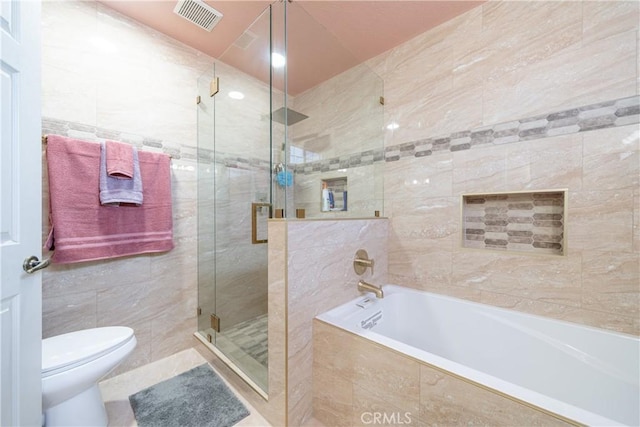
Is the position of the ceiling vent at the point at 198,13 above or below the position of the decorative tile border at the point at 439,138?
above

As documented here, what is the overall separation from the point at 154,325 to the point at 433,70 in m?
2.69

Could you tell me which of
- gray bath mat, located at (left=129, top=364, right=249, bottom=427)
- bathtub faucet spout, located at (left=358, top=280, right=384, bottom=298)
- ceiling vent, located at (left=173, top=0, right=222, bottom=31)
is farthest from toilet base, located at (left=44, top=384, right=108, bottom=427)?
ceiling vent, located at (left=173, top=0, right=222, bottom=31)

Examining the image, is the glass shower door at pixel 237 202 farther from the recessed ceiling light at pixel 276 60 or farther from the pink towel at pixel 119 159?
the pink towel at pixel 119 159

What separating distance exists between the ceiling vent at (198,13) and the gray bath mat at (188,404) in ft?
7.71

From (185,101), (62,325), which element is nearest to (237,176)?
→ (185,101)

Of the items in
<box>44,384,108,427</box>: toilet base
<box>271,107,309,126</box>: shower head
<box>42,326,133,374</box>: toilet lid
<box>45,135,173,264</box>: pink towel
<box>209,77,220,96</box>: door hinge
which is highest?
<box>209,77,220,96</box>: door hinge

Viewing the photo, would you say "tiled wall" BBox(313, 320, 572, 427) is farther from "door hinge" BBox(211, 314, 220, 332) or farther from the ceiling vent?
the ceiling vent

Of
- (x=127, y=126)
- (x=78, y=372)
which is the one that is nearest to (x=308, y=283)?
(x=78, y=372)

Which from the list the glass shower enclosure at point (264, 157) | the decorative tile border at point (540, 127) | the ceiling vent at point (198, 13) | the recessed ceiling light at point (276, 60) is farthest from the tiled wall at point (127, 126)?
the decorative tile border at point (540, 127)

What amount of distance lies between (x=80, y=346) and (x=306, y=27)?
2121mm

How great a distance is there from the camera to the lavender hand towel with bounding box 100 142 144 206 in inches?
55.2

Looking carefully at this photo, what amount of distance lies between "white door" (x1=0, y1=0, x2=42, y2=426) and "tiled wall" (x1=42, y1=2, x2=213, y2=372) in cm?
63

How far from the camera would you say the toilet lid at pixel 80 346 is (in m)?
1.00

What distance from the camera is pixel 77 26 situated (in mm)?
1398
